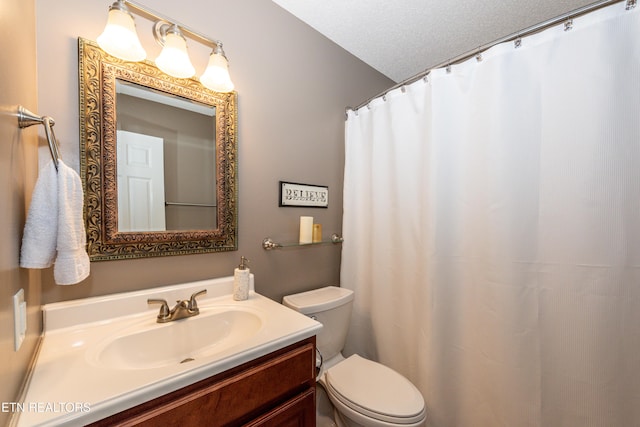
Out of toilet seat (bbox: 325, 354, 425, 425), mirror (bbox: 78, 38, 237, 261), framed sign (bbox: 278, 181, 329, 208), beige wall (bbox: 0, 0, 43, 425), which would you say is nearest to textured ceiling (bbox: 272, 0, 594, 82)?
mirror (bbox: 78, 38, 237, 261)

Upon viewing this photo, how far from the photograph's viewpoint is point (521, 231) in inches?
40.3

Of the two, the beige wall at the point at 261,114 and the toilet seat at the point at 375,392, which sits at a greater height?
the beige wall at the point at 261,114

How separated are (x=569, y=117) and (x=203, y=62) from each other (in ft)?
4.92

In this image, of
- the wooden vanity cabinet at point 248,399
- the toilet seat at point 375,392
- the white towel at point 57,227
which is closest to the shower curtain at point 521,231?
the toilet seat at point 375,392

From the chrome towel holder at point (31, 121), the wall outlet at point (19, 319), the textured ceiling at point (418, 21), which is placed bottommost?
the wall outlet at point (19, 319)

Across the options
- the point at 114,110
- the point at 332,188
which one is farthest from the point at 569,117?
the point at 114,110

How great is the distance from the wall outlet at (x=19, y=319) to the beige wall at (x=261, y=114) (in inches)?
11.2

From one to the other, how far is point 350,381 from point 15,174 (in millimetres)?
1392

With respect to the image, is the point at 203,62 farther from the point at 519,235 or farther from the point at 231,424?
the point at 519,235

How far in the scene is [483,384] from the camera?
111 centimetres

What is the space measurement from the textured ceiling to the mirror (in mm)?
771

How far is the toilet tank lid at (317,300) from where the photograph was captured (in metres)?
1.25

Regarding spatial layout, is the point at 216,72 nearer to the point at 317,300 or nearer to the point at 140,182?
the point at 140,182

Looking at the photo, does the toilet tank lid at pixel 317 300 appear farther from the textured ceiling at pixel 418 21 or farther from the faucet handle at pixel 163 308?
the textured ceiling at pixel 418 21
